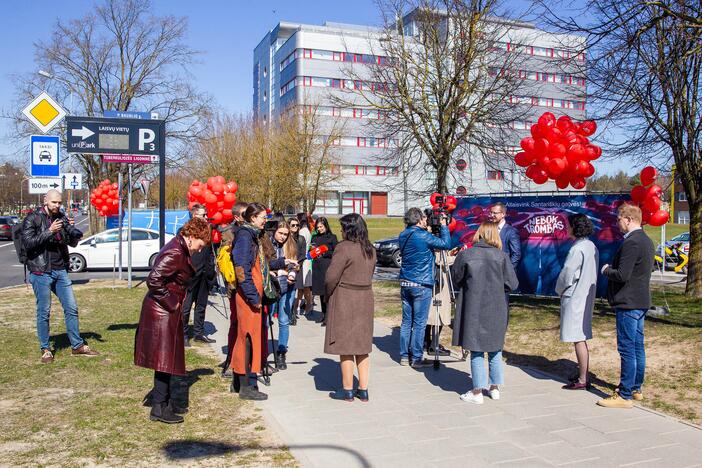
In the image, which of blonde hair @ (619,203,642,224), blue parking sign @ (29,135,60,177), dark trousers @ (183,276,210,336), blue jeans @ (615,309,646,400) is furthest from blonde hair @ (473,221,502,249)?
blue parking sign @ (29,135,60,177)

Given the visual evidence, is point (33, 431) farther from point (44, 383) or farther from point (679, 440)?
point (679, 440)

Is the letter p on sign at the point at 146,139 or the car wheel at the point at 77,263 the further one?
the car wheel at the point at 77,263

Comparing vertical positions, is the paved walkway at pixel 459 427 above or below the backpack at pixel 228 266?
below

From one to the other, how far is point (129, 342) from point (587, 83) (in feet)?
30.5

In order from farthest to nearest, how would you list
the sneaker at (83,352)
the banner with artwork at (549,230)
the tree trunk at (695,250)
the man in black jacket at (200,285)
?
the tree trunk at (695,250)
the banner with artwork at (549,230)
the man in black jacket at (200,285)
the sneaker at (83,352)

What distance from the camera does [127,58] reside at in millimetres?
35781

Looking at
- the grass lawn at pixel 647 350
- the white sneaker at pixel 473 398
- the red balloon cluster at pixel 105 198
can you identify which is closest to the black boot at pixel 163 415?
the white sneaker at pixel 473 398

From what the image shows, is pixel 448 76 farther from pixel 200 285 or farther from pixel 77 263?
pixel 77 263

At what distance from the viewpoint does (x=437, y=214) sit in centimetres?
790

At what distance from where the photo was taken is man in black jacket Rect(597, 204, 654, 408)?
242 inches

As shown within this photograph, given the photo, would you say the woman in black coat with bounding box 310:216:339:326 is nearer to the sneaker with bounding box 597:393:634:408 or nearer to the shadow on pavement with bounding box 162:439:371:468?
the sneaker with bounding box 597:393:634:408

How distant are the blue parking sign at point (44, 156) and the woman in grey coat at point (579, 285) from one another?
807cm

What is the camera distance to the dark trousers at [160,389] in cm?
570

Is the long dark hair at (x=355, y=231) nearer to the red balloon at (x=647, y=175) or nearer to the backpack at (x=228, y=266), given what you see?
the backpack at (x=228, y=266)
